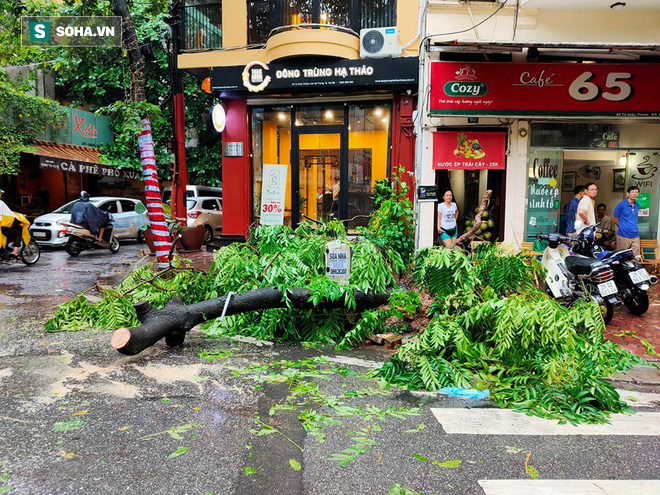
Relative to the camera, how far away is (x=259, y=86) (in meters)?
12.6

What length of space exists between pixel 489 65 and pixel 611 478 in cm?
854

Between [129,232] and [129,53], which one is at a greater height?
[129,53]

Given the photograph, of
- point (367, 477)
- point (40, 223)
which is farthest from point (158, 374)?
point (40, 223)

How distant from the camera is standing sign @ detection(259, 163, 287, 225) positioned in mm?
11531

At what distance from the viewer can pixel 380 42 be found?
12242 mm

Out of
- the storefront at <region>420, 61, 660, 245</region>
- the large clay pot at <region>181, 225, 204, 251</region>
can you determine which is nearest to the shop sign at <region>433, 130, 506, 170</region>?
the storefront at <region>420, 61, 660, 245</region>

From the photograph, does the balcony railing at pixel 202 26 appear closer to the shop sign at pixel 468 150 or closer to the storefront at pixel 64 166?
the storefront at pixel 64 166

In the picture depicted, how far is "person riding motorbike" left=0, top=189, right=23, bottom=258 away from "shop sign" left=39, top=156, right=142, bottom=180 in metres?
6.72

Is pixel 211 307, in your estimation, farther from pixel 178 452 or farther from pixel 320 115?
pixel 320 115

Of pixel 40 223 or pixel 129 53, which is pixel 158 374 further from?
pixel 40 223

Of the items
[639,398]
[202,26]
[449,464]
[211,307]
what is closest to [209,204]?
[202,26]

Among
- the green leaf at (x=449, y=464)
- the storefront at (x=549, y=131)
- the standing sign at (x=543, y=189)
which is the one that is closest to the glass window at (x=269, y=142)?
the storefront at (x=549, y=131)

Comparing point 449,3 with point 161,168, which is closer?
point 449,3

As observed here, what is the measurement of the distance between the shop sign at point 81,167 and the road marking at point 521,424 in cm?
1794
